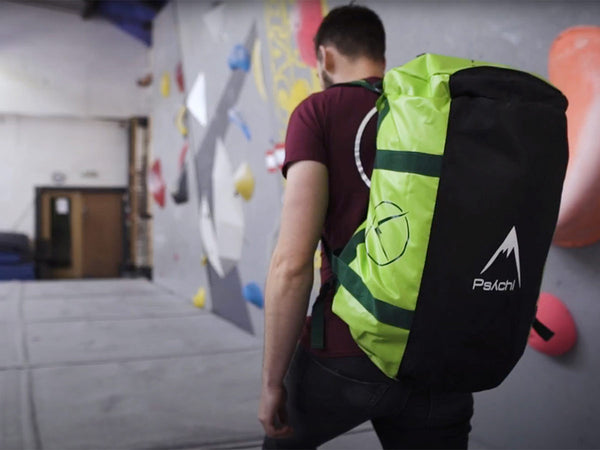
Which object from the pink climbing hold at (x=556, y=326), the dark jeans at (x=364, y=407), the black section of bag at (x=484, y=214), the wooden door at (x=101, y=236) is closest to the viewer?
the black section of bag at (x=484, y=214)

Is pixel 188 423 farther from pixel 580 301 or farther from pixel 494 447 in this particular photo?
pixel 580 301

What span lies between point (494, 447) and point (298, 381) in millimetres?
1285

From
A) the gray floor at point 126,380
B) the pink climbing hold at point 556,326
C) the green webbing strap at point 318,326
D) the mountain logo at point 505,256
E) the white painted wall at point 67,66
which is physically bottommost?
the gray floor at point 126,380

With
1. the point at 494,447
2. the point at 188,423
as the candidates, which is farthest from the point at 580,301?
the point at 188,423

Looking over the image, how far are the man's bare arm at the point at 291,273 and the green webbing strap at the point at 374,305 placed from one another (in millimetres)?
77

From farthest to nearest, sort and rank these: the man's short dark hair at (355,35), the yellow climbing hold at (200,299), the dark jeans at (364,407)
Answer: the yellow climbing hold at (200,299) < the man's short dark hair at (355,35) < the dark jeans at (364,407)

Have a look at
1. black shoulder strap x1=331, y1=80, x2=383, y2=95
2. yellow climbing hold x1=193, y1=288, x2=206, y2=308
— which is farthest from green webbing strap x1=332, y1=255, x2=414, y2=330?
yellow climbing hold x1=193, y1=288, x2=206, y2=308

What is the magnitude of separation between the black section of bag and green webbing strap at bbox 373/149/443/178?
0.05 ft

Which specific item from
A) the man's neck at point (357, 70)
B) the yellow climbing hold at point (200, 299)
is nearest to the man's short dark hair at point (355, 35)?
the man's neck at point (357, 70)

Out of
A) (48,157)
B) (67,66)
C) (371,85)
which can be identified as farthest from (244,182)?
(48,157)

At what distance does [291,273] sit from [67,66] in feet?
30.5

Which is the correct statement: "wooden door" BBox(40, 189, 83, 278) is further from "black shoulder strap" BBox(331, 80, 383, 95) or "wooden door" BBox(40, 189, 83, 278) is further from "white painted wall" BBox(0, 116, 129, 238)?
"black shoulder strap" BBox(331, 80, 383, 95)

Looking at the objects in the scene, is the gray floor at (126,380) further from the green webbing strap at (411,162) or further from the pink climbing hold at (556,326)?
the green webbing strap at (411,162)

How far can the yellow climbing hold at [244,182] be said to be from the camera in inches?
152
